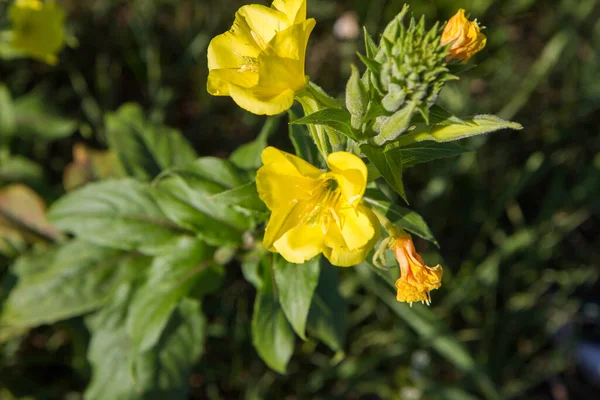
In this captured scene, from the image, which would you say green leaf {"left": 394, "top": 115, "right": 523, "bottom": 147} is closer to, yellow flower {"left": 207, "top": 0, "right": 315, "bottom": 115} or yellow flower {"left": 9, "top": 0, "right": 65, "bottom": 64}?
yellow flower {"left": 207, "top": 0, "right": 315, "bottom": 115}

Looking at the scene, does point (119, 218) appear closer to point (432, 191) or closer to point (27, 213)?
point (27, 213)

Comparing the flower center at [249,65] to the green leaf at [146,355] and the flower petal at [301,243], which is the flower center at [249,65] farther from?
the green leaf at [146,355]

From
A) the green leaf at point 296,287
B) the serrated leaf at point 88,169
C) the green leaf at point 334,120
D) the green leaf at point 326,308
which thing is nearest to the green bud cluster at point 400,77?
the green leaf at point 334,120

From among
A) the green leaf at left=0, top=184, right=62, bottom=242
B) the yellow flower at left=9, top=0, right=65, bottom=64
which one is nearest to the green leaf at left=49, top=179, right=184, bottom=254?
the green leaf at left=0, top=184, right=62, bottom=242

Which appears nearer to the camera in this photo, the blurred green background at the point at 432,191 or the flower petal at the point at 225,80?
the flower petal at the point at 225,80

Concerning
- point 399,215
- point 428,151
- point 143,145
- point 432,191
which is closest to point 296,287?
point 399,215

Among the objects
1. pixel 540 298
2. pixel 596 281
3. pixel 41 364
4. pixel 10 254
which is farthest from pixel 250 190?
pixel 596 281
